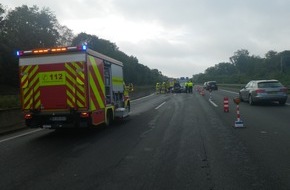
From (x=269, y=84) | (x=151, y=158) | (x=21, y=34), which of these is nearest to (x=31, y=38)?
(x=21, y=34)

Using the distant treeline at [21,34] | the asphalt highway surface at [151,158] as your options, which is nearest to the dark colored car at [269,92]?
the asphalt highway surface at [151,158]

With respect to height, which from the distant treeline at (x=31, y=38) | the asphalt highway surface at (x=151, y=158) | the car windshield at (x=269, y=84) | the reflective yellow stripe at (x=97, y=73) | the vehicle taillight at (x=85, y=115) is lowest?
the asphalt highway surface at (x=151, y=158)

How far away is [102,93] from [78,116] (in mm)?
1780

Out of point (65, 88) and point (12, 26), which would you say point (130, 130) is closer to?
point (65, 88)

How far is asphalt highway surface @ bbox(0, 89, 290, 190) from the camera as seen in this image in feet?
23.6

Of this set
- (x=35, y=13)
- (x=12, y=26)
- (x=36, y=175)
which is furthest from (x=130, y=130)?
(x=35, y=13)

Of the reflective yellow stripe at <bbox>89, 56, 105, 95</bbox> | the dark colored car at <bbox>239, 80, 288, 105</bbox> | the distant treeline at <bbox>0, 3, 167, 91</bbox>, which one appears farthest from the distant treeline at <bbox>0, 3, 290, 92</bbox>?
the reflective yellow stripe at <bbox>89, 56, 105, 95</bbox>

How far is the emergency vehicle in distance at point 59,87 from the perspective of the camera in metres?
12.9

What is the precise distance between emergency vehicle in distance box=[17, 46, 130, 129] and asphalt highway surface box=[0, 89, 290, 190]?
24.5 inches

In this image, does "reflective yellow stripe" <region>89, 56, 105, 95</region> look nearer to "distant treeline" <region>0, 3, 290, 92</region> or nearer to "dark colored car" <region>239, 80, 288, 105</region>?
"dark colored car" <region>239, 80, 288, 105</region>

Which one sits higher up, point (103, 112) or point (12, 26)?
point (12, 26)

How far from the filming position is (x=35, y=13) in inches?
3359

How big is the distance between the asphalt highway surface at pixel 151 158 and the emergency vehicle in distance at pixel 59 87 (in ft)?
2.04

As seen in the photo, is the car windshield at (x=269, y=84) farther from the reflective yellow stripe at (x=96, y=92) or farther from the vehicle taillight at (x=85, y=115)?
the vehicle taillight at (x=85, y=115)
